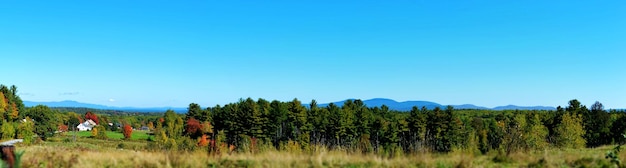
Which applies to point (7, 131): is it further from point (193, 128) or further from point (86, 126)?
point (86, 126)

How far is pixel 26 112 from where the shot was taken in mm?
89000

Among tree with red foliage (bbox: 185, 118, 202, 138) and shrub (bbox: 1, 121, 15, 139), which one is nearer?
shrub (bbox: 1, 121, 15, 139)

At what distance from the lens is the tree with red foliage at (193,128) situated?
74875 millimetres

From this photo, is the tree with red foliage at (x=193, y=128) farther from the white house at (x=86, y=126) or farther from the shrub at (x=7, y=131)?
the white house at (x=86, y=126)

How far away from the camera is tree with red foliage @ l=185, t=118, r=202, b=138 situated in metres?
74.9

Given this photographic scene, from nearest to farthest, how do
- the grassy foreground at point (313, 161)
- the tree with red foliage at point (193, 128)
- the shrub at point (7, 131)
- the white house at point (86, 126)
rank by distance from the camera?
1. the grassy foreground at point (313, 161)
2. the shrub at point (7, 131)
3. the tree with red foliage at point (193, 128)
4. the white house at point (86, 126)

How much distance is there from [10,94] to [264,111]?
56.1m

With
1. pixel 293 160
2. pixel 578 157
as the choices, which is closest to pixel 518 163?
pixel 578 157

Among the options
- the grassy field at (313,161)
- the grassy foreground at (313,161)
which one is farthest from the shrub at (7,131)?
the grassy field at (313,161)

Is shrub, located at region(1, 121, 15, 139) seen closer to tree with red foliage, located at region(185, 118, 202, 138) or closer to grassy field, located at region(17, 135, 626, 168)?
tree with red foliage, located at region(185, 118, 202, 138)

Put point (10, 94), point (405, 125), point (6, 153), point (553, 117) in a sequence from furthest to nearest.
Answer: point (10, 94), point (553, 117), point (405, 125), point (6, 153)

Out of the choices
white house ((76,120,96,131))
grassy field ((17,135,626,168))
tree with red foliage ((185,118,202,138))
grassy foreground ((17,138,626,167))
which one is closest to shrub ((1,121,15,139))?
tree with red foliage ((185,118,202,138))

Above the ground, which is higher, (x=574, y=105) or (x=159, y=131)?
(x=574, y=105)

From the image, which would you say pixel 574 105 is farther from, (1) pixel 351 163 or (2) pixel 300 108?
(1) pixel 351 163
